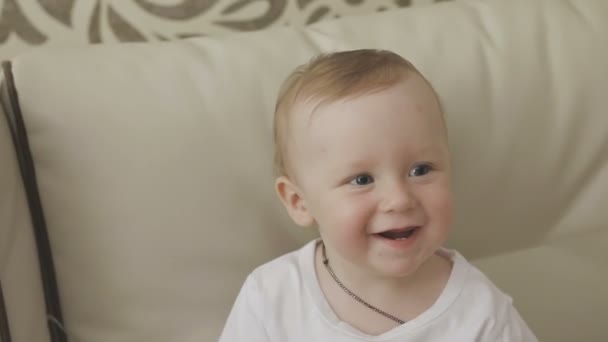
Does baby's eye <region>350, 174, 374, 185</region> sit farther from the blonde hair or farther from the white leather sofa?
the white leather sofa

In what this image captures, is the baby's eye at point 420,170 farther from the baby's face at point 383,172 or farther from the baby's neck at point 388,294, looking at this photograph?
the baby's neck at point 388,294

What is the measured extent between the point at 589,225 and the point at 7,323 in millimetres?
909

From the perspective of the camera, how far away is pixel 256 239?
1.07 metres

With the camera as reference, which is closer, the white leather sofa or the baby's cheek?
the baby's cheek

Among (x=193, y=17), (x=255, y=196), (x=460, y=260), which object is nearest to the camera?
(x=460, y=260)

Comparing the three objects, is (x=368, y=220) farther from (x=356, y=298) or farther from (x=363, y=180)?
(x=356, y=298)

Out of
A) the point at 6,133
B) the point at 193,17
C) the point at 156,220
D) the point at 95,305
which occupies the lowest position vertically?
the point at 95,305

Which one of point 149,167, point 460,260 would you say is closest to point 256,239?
point 149,167

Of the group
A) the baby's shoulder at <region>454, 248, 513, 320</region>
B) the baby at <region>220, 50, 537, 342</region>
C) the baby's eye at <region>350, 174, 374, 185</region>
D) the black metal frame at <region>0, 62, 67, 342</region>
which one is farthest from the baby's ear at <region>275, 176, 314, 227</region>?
the black metal frame at <region>0, 62, 67, 342</region>

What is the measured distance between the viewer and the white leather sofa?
0.99 metres

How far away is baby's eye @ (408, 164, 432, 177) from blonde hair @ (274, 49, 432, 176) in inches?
3.8

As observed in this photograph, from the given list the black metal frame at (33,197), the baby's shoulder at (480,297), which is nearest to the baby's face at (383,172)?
the baby's shoulder at (480,297)

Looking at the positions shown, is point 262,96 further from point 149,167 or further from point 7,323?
point 7,323

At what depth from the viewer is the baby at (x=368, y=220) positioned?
812mm
